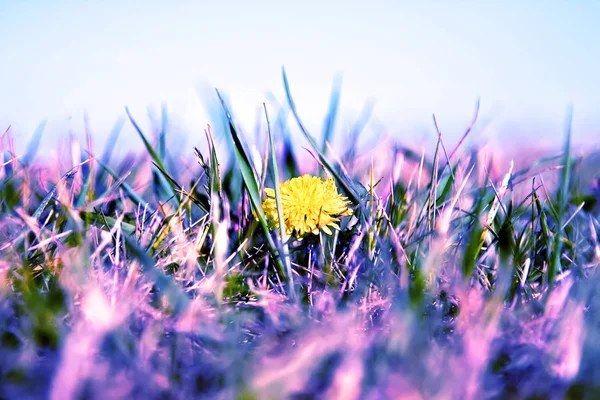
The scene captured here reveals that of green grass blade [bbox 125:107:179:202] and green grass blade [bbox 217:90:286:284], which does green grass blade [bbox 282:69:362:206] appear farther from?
green grass blade [bbox 125:107:179:202]

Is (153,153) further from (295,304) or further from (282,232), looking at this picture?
(295,304)

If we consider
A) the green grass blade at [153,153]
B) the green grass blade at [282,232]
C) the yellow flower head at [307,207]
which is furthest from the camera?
the green grass blade at [153,153]

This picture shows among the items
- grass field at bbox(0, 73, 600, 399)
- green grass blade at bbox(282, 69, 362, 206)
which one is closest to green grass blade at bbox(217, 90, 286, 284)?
grass field at bbox(0, 73, 600, 399)

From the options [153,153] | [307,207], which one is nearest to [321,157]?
[307,207]

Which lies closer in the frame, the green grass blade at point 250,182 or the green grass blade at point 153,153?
the green grass blade at point 250,182

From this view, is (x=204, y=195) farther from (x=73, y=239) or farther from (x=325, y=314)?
(x=325, y=314)

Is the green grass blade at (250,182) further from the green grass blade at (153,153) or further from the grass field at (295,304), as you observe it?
the green grass blade at (153,153)

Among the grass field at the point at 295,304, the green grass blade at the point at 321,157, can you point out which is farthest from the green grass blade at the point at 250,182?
the green grass blade at the point at 321,157

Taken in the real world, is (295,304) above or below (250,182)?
below

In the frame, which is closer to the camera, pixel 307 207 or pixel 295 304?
pixel 295 304
